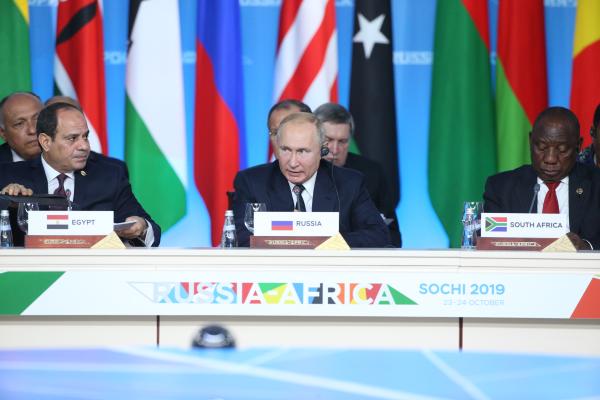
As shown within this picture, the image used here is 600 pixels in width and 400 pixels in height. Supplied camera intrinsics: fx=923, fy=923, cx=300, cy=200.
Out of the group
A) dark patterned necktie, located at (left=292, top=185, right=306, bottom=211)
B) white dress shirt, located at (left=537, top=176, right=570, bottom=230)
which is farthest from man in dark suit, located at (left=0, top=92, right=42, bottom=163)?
white dress shirt, located at (left=537, top=176, right=570, bottom=230)

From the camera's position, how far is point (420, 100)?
19.8 feet

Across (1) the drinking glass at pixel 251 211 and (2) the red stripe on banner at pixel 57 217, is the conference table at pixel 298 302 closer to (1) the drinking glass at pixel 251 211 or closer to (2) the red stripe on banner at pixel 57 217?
(2) the red stripe on banner at pixel 57 217

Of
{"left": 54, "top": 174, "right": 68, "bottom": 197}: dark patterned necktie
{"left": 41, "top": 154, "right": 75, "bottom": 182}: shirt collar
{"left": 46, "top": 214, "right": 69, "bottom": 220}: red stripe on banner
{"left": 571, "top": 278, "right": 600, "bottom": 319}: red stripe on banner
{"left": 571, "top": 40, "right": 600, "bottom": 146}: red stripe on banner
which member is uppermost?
{"left": 571, "top": 40, "right": 600, "bottom": 146}: red stripe on banner

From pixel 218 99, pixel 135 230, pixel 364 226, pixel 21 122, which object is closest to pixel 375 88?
pixel 218 99

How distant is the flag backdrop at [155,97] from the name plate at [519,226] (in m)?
2.66

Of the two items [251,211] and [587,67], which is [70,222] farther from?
[587,67]

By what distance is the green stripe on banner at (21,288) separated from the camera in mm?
2879

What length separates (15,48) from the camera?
545 cm

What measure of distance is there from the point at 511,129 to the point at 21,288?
3.39 metres

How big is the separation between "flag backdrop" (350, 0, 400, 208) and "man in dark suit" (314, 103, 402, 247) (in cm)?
40

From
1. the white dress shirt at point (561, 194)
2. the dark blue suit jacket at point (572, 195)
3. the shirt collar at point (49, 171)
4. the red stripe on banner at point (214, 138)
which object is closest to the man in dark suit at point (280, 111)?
the red stripe on banner at point (214, 138)

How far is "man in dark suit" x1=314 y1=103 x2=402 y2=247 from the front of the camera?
4.84 meters

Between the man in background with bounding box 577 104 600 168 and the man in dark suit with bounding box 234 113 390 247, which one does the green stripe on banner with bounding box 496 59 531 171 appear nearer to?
the man in background with bounding box 577 104 600 168

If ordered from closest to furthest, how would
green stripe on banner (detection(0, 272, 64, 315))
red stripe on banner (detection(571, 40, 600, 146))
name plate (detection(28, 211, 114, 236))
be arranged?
green stripe on banner (detection(0, 272, 64, 315)) < name plate (detection(28, 211, 114, 236)) < red stripe on banner (detection(571, 40, 600, 146))
